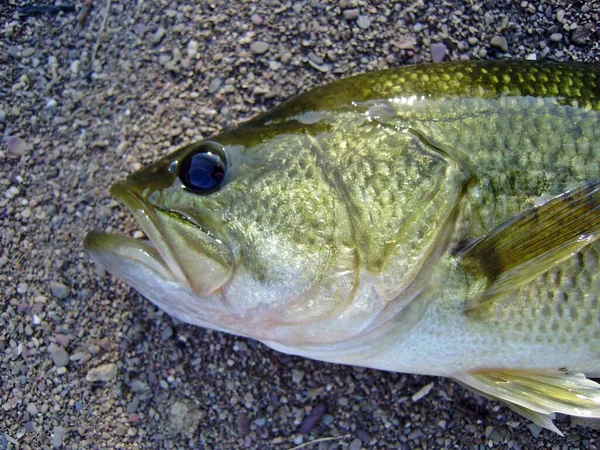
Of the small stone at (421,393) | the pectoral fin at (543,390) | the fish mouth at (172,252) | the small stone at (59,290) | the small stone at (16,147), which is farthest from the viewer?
the small stone at (16,147)

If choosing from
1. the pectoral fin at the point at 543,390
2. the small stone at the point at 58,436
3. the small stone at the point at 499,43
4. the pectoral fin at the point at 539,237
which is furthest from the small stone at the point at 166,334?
the small stone at the point at 499,43

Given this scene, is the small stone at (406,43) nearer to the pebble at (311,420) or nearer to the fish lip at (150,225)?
the fish lip at (150,225)

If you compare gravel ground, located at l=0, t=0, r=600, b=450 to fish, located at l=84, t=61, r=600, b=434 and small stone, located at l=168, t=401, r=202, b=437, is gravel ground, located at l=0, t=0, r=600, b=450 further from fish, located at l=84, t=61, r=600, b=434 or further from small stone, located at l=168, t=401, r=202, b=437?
fish, located at l=84, t=61, r=600, b=434

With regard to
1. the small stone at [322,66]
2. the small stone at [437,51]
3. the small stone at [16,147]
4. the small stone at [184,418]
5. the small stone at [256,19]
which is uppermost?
the small stone at [256,19]

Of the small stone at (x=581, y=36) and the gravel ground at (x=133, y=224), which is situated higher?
the small stone at (x=581, y=36)

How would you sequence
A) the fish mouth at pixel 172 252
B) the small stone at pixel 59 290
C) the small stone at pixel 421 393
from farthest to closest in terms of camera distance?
the small stone at pixel 59 290 → the small stone at pixel 421 393 → the fish mouth at pixel 172 252

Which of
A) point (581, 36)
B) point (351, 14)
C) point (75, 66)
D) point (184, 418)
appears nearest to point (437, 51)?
point (351, 14)

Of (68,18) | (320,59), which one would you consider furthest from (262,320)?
(68,18)

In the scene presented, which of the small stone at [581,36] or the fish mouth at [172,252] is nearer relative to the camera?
the fish mouth at [172,252]

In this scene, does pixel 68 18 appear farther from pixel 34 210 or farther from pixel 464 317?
pixel 464 317
